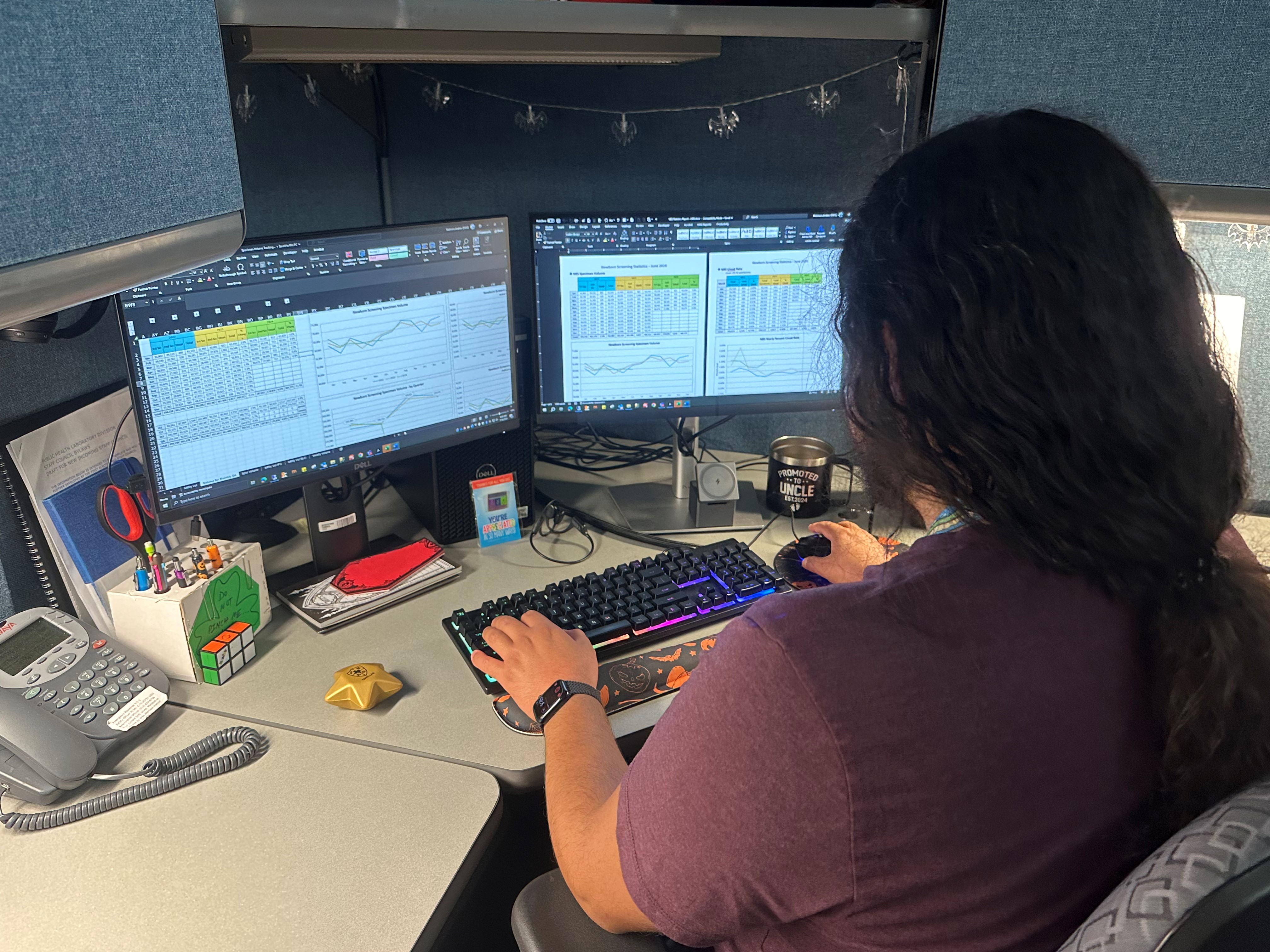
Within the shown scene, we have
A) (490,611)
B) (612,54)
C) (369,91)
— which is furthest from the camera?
(369,91)

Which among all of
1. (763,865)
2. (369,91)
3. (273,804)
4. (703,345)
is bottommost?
(273,804)

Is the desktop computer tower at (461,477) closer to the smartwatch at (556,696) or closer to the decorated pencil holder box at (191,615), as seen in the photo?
the decorated pencil holder box at (191,615)

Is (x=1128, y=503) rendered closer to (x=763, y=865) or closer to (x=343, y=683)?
(x=763, y=865)

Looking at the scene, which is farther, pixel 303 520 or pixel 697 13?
pixel 303 520

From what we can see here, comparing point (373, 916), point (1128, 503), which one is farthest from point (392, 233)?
point (1128, 503)

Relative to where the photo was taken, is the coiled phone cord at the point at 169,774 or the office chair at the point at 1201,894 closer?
the office chair at the point at 1201,894

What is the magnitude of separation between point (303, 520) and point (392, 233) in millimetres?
457

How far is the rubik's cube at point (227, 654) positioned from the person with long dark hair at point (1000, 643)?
55 centimetres

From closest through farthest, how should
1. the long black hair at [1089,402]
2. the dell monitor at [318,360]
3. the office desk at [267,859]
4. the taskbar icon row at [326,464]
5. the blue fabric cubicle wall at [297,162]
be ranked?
the long black hair at [1089,402], the office desk at [267,859], the dell monitor at [318,360], the taskbar icon row at [326,464], the blue fabric cubicle wall at [297,162]

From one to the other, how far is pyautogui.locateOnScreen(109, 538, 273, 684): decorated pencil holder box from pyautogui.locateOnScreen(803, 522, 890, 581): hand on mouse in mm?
679

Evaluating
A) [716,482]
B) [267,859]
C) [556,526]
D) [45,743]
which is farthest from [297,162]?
[267,859]

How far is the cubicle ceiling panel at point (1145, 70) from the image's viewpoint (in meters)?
1.05

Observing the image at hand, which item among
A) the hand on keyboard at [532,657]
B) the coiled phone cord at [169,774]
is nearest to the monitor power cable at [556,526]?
the hand on keyboard at [532,657]

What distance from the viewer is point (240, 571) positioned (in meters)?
1.05
